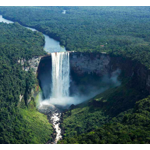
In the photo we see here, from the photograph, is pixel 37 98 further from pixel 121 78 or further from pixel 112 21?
pixel 112 21

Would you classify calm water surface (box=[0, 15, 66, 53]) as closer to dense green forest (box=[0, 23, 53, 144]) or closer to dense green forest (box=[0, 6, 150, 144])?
dense green forest (box=[0, 6, 150, 144])

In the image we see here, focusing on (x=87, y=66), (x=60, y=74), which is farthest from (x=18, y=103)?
(x=87, y=66)

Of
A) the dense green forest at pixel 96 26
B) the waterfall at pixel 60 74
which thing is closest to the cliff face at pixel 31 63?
the waterfall at pixel 60 74

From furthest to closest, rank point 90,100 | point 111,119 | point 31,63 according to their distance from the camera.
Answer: point 31,63 < point 90,100 < point 111,119

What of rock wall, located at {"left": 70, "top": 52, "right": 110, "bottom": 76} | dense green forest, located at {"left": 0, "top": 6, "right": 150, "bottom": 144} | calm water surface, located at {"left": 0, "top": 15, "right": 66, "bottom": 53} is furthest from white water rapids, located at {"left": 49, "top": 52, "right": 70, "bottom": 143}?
calm water surface, located at {"left": 0, "top": 15, "right": 66, "bottom": 53}

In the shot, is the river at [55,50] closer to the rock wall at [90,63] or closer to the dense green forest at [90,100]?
the dense green forest at [90,100]

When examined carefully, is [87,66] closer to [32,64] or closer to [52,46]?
[32,64]
